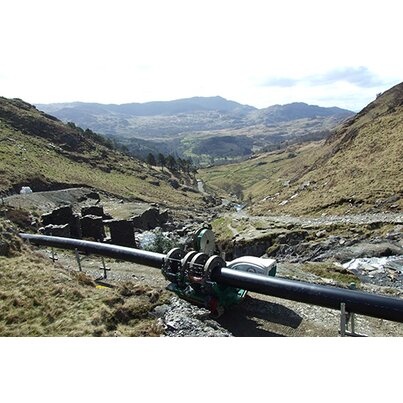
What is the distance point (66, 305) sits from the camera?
16891mm

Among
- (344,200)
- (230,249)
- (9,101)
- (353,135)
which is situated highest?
(9,101)

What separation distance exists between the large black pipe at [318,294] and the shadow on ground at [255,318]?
1777 millimetres

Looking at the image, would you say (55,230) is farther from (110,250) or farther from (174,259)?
(174,259)

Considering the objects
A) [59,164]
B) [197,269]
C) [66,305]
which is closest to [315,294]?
[197,269]

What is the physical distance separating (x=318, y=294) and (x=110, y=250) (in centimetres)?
1454

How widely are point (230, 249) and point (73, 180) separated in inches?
2621

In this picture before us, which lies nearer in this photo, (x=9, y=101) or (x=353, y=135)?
(x=353, y=135)

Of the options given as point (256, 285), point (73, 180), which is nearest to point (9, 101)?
point (73, 180)

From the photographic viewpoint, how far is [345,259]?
38.2m

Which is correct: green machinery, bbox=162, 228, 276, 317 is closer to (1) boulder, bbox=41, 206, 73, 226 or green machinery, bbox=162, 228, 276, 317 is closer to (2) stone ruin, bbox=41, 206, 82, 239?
(2) stone ruin, bbox=41, 206, 82, 239

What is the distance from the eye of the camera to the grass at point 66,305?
1530 cm

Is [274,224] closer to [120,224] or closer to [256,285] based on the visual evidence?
[120,224]

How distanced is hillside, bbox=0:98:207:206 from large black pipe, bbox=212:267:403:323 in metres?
68.6

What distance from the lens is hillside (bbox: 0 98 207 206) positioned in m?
94.0
